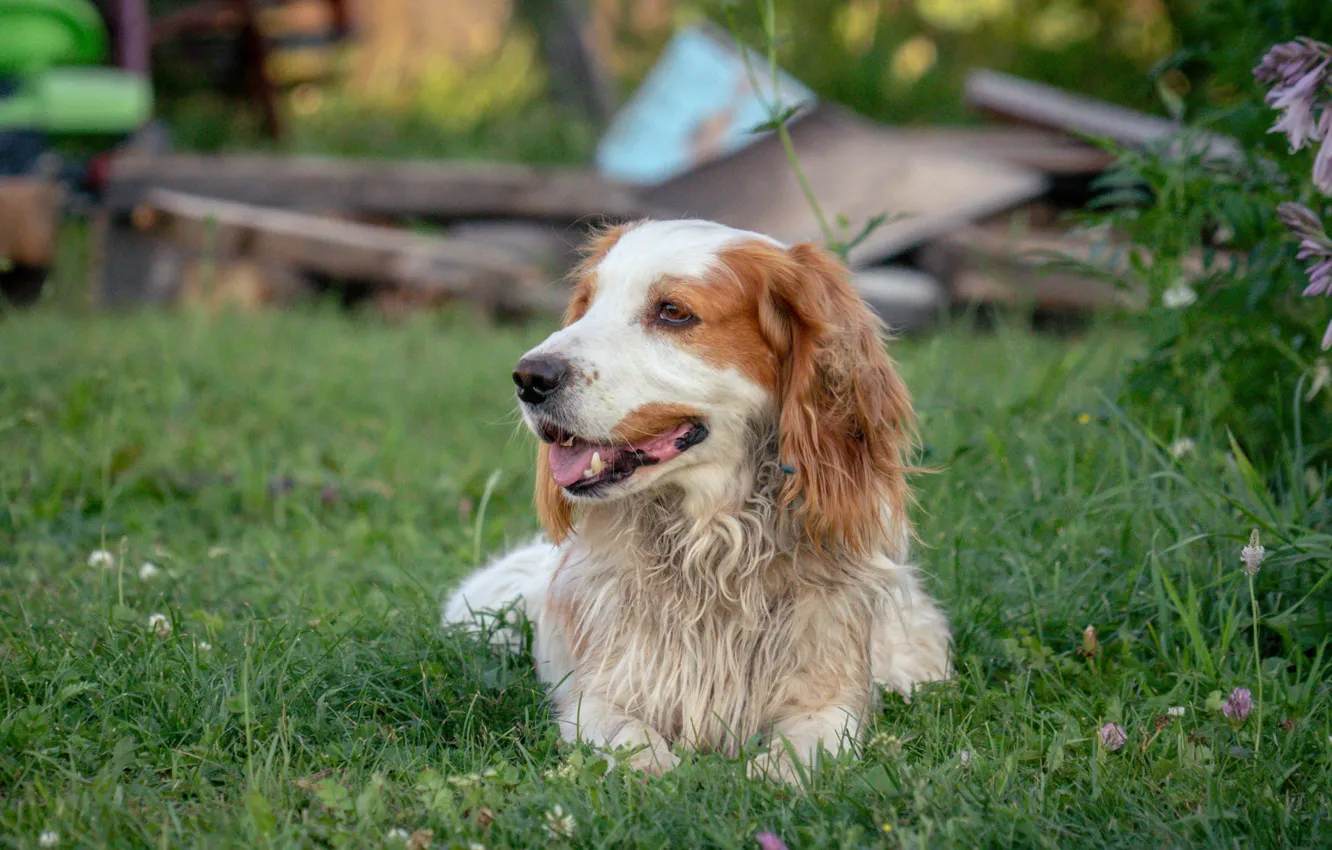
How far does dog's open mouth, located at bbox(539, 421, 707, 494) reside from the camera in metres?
3.02

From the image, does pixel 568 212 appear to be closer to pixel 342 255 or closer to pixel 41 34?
pixel 342 255

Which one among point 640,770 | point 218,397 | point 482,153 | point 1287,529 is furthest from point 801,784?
point 482,153

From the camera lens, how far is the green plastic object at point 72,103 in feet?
29.9

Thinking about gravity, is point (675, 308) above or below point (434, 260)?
above

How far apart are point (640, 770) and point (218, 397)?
13.5ft

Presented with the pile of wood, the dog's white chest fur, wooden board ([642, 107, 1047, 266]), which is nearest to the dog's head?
the dog's white chest fur

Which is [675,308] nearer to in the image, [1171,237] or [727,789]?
[727,789]

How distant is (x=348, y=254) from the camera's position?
29.2 ft

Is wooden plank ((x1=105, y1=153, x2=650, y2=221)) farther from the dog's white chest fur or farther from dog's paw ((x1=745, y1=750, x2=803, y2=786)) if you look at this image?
dog's paw ((x1=745, y1=750, x2=803, y2=786))

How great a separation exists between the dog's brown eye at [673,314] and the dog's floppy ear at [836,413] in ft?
0.65

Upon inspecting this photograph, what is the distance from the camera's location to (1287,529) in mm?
3311

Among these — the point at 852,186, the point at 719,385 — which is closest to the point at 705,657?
the point at 719,385

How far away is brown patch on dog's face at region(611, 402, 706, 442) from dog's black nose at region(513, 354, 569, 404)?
0.55 ft

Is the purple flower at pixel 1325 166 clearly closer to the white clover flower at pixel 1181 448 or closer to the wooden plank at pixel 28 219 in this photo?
the white clover flower at pixel 1181 448
